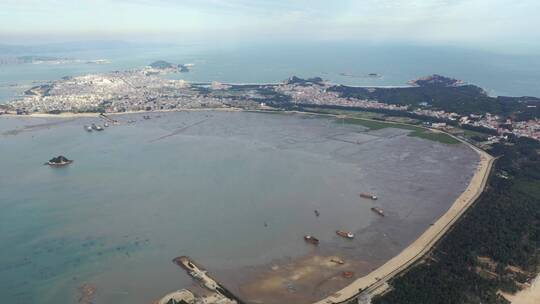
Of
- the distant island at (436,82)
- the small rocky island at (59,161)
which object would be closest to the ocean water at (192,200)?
the small rocky island at (59,161)

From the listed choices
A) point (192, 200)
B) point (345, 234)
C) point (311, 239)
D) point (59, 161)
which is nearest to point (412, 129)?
point (345, 234)

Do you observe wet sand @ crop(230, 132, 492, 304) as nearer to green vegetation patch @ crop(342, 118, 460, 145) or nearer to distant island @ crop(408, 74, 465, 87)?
green vegetation patch @ crop(342, 118, 460, 145)

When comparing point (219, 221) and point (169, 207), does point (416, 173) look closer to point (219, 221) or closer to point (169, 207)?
point (219, 221)

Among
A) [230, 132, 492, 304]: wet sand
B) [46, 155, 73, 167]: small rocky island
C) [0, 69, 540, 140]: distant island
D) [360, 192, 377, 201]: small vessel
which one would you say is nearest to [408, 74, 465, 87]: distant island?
[0, 69, 540, 140]: distant island

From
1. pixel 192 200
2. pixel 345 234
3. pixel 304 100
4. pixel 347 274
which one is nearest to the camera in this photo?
pixel 347 274

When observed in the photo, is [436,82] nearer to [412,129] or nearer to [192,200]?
[412,129]

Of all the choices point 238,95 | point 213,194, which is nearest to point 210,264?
point 213,194

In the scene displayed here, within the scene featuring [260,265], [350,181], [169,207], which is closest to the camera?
[260,265]
